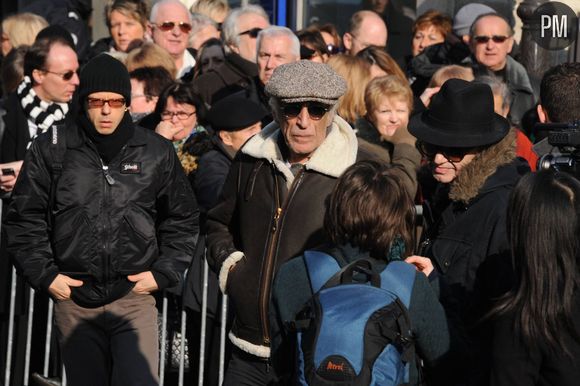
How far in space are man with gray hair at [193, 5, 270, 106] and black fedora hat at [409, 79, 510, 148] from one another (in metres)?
3.37

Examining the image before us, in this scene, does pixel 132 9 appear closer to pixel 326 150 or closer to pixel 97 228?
pixel 97 228

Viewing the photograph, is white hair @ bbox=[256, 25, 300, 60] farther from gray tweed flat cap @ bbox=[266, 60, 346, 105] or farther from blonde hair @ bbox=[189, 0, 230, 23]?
blonde hair @ bbox=[189, 0, 230, 23]

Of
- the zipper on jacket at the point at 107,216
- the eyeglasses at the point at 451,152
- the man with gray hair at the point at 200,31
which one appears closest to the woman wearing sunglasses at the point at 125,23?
the man with gray hair at the point at 200,31

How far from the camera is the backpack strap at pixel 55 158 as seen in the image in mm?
5762

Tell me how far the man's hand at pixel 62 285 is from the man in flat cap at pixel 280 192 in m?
0.77

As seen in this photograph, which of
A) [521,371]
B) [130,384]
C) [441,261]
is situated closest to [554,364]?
[521,371]

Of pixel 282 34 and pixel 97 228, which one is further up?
pixel 282 34

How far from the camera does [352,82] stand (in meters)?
7.66

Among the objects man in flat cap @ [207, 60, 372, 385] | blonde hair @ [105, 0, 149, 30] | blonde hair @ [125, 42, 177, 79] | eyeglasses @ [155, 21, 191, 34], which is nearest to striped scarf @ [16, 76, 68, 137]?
blonde hair @ [125, 42, 177, 79]

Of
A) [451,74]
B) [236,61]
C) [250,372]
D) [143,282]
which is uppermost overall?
[451,74]

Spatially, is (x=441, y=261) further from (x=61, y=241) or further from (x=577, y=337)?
(x=61, y=241)

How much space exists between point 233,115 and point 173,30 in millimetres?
2756

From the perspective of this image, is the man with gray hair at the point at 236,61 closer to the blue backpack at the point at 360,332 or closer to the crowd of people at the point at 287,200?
the crowd of people at the point at 287,200

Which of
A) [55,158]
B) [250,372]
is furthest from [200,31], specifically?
[250,372]
